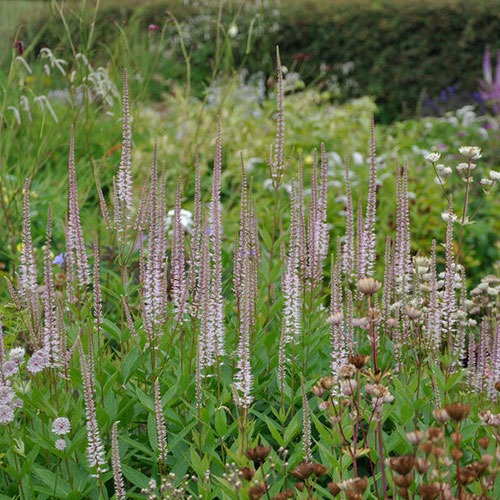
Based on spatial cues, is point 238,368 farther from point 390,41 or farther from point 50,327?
point 390,41

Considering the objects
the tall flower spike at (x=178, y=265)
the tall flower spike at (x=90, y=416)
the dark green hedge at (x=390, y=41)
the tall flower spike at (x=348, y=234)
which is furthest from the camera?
the dark green hedge at (x=390, y=41)

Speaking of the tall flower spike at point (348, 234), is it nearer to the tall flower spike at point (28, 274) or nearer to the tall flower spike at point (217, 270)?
the tall flower spike at point (217, 270)

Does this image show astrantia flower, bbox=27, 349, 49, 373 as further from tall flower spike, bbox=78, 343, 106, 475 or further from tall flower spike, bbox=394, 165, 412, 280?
tall flower spike, bbox=394, 165, 412, 280

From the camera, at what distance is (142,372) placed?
298 cm

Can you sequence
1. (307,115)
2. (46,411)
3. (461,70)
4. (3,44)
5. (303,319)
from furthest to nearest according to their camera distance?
(461,70) < (307,115) < (3,44) < (303,319) < (46,411)

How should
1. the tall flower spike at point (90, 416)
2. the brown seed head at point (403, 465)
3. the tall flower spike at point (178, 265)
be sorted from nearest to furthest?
the brown seed head at point (403, 465)
the tall flower spike at point (90, 416)
the tall flower spike at point (178, 265)

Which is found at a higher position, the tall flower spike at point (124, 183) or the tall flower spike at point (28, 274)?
the tall flower spike at point (124, 183)

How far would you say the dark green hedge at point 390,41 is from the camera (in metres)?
13.1

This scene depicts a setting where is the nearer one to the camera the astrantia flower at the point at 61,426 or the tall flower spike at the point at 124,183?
the astrantia flower at the point at 61,426

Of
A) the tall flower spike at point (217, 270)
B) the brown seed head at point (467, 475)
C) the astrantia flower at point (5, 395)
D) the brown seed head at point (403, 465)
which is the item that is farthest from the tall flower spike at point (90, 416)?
the brown seed head at point (467, 475)

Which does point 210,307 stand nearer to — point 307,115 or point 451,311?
point 451,311

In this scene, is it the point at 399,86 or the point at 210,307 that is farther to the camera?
the point at 399,86

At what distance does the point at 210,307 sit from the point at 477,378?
112 centimetres

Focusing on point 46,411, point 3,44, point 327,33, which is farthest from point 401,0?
point 46,411
